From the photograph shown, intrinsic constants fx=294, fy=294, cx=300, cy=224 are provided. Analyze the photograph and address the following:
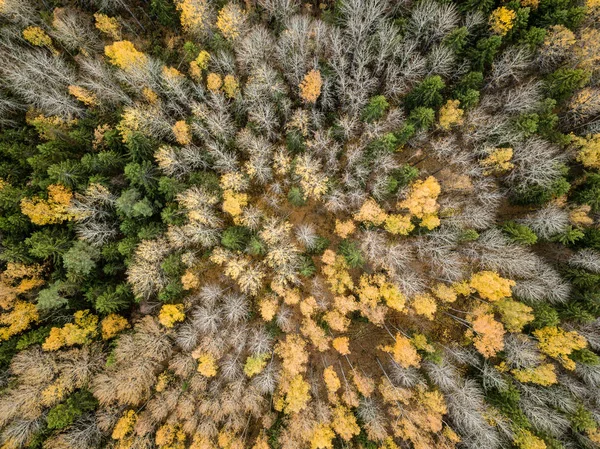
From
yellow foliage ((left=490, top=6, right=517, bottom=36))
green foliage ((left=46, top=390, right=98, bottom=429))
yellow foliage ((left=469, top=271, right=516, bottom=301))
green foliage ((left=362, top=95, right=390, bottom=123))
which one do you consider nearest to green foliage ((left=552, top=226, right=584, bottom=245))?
yellow foliage ((left=469, top=271, right=516, bottom=301))

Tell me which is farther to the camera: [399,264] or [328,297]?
[328,297]

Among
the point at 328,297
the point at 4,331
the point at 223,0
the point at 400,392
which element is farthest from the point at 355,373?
the point at 223,0

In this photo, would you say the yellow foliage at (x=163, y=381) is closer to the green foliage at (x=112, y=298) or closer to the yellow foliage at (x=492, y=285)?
the green foliage at (x=112, y=298)

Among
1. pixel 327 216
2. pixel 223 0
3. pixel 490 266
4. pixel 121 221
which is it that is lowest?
pixel 121 221

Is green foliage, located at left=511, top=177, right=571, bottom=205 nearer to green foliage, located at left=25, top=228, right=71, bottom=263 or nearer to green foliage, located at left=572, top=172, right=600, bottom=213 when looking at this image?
green foliage, located at left=572, top=172, right=600, bottom=213

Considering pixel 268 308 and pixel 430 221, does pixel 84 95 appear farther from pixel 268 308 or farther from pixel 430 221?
pixel 430 221

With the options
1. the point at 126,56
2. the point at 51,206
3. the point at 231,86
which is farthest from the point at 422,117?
the point at 51,206

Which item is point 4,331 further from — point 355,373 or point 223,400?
point 355,373
